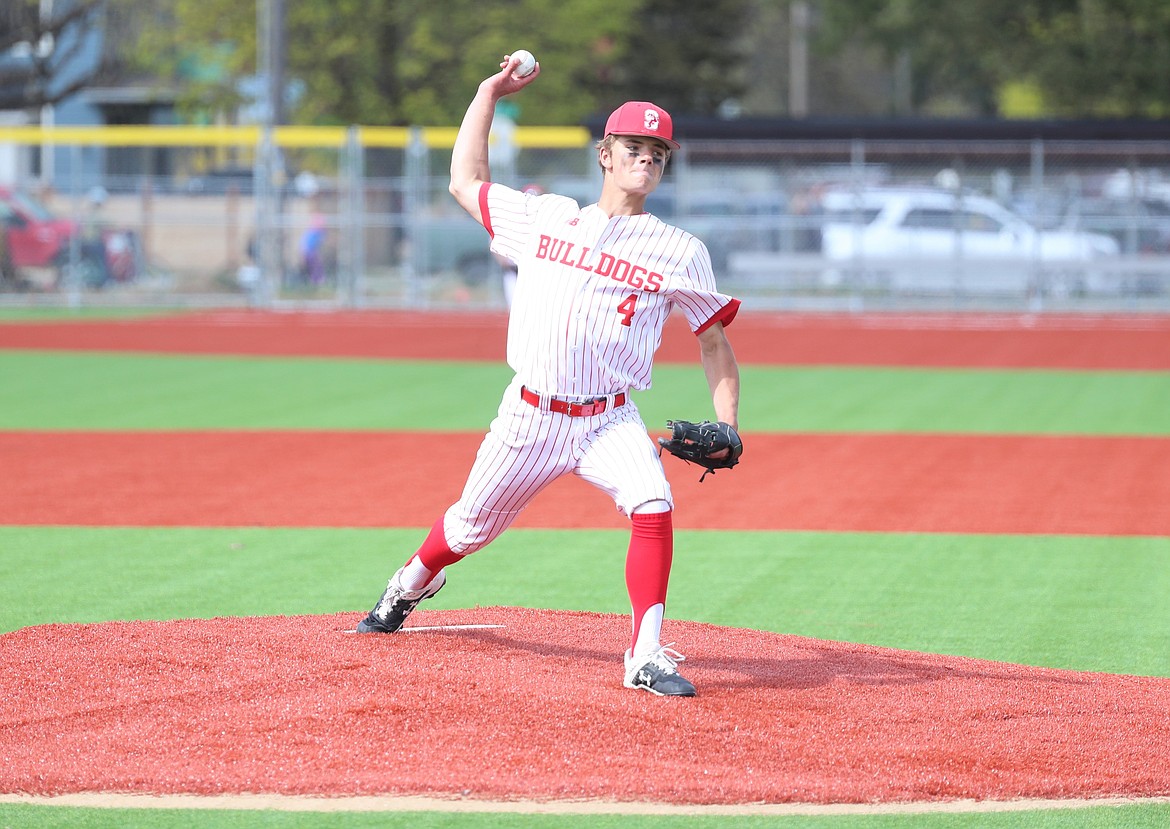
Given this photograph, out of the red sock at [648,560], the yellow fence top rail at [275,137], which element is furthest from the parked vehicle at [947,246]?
the red sock at [648,560]

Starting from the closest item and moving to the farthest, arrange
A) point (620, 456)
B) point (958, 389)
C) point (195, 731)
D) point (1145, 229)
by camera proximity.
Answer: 1. point (195, 731)
2. point (620, 456)
3. point (958, 389)
4. point (1145, 229)

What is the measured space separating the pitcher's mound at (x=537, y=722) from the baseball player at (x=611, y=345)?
0.40 metres

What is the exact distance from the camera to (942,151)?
2927 cm

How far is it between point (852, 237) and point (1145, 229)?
201 inches

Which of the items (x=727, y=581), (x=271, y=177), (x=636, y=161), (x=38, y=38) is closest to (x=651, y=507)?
(x=636, y=161)

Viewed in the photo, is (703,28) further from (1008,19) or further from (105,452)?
(105,452)

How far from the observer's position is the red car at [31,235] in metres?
30.6

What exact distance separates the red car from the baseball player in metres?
27.0

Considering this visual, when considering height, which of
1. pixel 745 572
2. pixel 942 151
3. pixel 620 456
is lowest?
pixel 745 572

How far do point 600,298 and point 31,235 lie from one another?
2753cm

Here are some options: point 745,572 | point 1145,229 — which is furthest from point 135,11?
point 745,572

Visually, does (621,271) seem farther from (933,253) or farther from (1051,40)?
(1051,40)

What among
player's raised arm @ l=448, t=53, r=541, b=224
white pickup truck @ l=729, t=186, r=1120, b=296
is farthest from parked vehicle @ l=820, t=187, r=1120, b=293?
player's raised arm @ l=448, t=53, r=541, b=224

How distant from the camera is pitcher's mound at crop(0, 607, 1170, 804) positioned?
4375 mm
